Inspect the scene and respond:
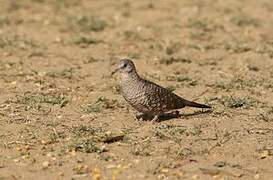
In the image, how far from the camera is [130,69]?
7.53m

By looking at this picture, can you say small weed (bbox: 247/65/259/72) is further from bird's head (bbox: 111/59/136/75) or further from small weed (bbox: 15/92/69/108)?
bird's head (bbox: 111/59/136/75)

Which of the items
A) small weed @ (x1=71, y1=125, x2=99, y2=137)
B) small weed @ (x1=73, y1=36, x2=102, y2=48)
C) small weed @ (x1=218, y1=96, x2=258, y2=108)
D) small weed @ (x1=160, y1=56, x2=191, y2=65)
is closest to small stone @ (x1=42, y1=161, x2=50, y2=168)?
small weed @ (x1=71, y1=125, x2=99, y2=137)

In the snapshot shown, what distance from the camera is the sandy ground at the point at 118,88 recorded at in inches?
255

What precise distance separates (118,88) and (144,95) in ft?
5.94

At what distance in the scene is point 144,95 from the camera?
736 centimetres

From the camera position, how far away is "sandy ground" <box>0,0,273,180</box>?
21.3 feet

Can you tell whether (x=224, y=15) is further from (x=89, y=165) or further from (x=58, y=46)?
(x=89, y=165)

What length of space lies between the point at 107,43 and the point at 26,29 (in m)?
1.62

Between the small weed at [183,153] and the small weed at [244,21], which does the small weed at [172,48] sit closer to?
the small weed at [244,21]

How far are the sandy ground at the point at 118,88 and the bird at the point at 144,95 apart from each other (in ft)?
0.55

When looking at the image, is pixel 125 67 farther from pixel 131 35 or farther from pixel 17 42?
pixel 131 35

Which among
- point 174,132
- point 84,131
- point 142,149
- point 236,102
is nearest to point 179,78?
point 236,102

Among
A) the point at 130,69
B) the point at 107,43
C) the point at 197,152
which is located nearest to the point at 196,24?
the point at 107,43

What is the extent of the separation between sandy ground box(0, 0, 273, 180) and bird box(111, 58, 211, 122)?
17 cm
